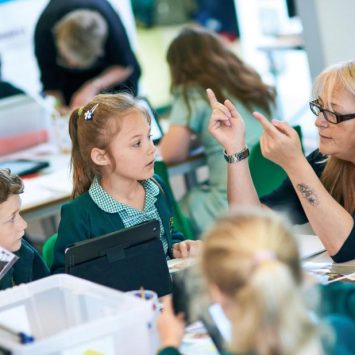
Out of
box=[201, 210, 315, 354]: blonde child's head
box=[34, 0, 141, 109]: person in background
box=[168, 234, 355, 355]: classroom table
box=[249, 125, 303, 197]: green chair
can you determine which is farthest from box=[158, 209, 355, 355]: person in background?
box=[34, 0, 141, 109]: person in background

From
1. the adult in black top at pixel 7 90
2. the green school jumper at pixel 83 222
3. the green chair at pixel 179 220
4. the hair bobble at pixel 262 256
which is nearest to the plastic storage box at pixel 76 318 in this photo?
the hair bobble at pixel 262 256

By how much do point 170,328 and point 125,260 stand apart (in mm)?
529

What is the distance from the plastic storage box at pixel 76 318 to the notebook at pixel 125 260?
0.44 ft

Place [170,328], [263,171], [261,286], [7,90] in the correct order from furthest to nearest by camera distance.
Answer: [7,90], [263,171], [170,328], [261,286]

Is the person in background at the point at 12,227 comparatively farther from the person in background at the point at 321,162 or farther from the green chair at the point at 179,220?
the green chair at the point at 179,220

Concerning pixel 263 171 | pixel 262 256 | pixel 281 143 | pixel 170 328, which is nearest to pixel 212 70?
pixel 263 171

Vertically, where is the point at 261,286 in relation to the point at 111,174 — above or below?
above

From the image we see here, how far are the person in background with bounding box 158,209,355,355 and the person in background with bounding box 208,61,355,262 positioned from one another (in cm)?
102

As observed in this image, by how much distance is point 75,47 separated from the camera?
18.8ft

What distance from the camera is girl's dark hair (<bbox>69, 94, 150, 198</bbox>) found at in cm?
297

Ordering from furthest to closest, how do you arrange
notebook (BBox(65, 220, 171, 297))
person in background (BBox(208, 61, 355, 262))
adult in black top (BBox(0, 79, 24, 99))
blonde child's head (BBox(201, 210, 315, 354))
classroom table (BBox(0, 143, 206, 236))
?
adult in black top (BBox(0, 79, 24, 99)), classroom table (BBox(0, 143, 206, 236)), person in background (BBox(208, 61, 355, 262)), notebook (BBox(65, 220, 171, 297)), blonde child's head (BBox(201, 210, 315, 354))

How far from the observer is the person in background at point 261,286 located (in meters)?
1.59

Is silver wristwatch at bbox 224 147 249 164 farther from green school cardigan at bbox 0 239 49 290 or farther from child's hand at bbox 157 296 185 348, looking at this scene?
child's hand at bbox 157 296 185 348

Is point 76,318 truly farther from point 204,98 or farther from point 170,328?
point 204,98
